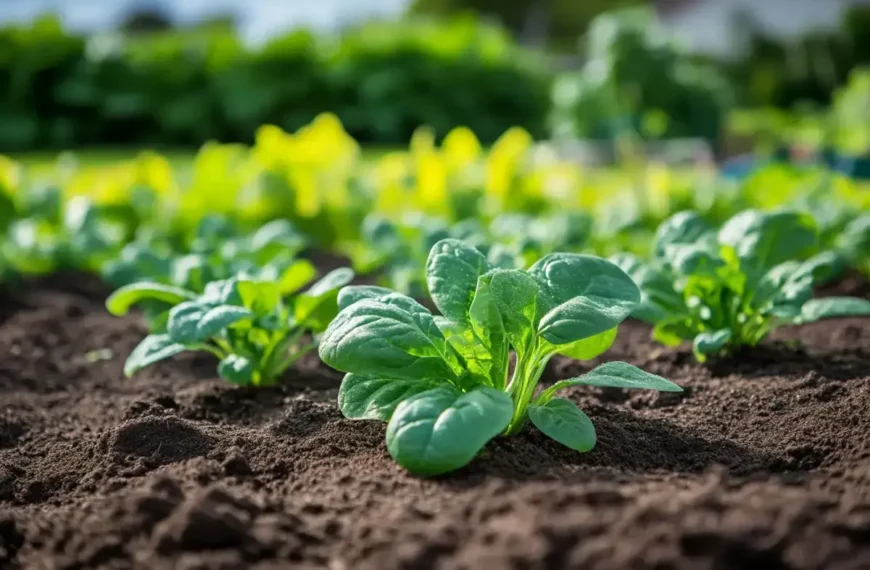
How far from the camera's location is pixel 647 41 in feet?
16.2

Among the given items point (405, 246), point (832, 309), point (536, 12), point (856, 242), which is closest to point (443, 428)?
point (832, 309)

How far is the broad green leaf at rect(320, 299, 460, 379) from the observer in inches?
52.8

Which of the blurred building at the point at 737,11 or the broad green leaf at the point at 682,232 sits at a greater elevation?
the broad green leaf at the point at 682,232

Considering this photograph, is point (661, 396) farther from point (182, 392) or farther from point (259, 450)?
point (182, 392)

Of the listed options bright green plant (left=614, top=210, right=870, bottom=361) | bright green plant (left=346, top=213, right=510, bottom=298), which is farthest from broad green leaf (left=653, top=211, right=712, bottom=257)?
bright green plant (left=346, top=213, right=510, bottom=298)

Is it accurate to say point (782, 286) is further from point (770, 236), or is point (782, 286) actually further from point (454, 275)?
point (454, 275)

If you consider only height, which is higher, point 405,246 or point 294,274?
point 294,274

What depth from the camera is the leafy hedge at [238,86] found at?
8.95 m

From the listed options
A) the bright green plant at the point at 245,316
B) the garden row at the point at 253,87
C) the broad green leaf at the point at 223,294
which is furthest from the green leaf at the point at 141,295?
the garden row at the point at 253,87

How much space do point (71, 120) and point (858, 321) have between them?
822cm

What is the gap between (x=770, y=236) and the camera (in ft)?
6.69

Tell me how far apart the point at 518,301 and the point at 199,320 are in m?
0.59

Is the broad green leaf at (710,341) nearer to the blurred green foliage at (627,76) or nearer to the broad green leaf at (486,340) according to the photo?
the broad green leaf at (486,340)

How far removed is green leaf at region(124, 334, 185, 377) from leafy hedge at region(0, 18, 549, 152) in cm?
734
